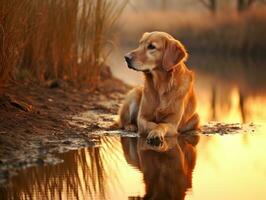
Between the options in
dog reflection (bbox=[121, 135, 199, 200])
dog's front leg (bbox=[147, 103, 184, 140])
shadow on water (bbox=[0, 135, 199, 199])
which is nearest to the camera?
shadow on water (bbox=[0, 135, 199, 199])

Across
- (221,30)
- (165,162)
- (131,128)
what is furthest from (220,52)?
(165,162)

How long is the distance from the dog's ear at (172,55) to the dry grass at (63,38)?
6.01 feet

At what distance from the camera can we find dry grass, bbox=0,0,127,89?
10758 mm

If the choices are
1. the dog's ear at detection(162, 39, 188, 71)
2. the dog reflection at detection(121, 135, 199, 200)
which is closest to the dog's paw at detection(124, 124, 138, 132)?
the dog reflection at detection(121, 135, 199, 200)

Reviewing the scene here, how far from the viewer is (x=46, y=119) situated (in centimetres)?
903

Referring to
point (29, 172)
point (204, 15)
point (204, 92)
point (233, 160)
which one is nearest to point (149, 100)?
point (233, 160)

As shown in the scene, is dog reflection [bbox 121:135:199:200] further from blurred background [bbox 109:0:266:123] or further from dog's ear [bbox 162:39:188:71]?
blurred background [bbox 109:0:266:123]

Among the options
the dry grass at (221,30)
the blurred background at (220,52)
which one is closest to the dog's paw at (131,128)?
the blurred background at (220,52)

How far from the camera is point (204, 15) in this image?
2678 cm

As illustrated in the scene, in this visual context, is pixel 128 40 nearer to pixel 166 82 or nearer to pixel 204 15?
pixel 204 15

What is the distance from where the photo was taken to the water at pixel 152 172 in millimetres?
5875

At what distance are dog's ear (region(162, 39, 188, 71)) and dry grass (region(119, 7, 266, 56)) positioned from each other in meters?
14.7

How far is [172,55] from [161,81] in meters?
0.33

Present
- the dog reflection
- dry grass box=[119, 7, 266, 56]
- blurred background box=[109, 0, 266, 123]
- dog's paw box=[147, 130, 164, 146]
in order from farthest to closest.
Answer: dry grass box=[119, 7, 266, 56], blurred background box=[109, 0, 266, 123], dog's paw box=[147, 130, 164, 146], the dog reflection
